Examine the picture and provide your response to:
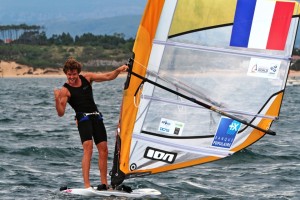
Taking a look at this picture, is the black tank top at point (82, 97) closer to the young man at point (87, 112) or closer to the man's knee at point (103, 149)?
the young man at point (87, 112)

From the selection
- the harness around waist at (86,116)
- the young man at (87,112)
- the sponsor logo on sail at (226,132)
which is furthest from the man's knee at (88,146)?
the sponsor logo on sail at (226,132)

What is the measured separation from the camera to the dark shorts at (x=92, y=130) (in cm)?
888

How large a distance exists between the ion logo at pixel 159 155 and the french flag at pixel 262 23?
149 centimetres

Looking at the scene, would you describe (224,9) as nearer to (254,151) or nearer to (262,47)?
(262,47)

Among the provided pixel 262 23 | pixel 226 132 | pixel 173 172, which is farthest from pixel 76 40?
pixel 262 23

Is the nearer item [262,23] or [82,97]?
[262,23]

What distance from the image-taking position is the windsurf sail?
8195 millimetres

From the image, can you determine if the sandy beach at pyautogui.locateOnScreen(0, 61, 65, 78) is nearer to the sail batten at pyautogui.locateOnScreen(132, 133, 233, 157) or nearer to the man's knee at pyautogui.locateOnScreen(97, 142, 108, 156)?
the man's knee at pyautogui.locateOnScreen(97, 142, 108, 156)

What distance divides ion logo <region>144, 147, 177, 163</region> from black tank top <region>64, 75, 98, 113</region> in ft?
3.01

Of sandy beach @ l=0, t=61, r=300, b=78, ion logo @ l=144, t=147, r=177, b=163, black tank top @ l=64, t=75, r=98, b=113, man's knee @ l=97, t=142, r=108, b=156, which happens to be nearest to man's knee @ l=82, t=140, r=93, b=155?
man's knee @ l=97, t=142, r=108, b=156

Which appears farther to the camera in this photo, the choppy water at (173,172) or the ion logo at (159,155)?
the choppy water at (173,172)

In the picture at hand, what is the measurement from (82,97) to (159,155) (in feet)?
3.79

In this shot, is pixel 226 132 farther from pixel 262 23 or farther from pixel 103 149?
pixel 103 149

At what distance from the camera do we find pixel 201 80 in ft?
27.9
